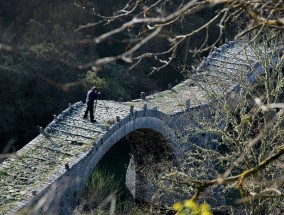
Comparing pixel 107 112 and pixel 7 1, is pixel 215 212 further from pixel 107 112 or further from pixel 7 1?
pixel 7 1

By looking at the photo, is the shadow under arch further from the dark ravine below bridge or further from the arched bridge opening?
the arched bridge opening

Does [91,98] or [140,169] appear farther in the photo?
[140,169]

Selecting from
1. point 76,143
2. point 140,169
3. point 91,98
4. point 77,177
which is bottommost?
point 77,177

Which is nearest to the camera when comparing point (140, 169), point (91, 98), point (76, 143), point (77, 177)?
point (77, 177)

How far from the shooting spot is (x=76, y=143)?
13.5 m

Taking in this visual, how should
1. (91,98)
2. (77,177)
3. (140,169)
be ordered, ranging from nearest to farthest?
(77,177), (91,98), (140,169)

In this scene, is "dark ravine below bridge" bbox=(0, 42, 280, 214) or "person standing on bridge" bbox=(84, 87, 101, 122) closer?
"dark ravine below bridge" bbox=(0, 42, 280, 214)

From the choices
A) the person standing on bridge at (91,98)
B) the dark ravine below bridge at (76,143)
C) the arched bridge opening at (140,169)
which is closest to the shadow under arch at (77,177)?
the dark ravine below bridge at (76,143)

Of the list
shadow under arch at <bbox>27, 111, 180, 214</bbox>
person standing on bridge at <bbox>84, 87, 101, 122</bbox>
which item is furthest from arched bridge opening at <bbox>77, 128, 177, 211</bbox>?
person standing on bridge at <bbox>84, 87, 101, 122</bbox>

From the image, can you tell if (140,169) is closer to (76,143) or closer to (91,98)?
(91,98)

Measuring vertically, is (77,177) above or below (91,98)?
below

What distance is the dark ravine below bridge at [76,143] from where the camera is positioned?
1155 cm

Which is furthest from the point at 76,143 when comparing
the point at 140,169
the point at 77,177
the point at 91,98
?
the point at 140,169

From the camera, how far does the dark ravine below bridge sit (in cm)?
1155
